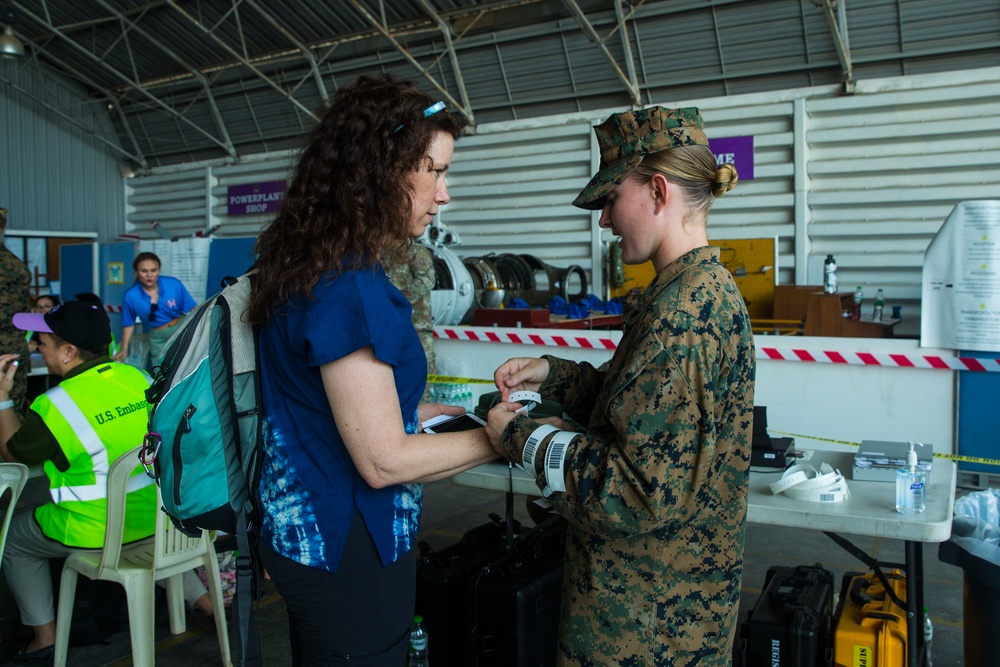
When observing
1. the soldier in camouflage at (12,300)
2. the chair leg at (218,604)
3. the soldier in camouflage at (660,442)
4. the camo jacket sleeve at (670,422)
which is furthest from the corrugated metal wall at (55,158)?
the camo jacket sleeve at (670,422)

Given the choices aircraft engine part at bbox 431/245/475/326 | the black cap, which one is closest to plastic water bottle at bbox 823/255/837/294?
aircraft engine part at bbox 431/245/475/326

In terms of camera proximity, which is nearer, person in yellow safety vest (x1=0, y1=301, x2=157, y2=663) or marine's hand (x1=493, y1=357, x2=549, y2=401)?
marine's hand (x1=493, y1=357, x2=549, y2=401)

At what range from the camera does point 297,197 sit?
1517 mm

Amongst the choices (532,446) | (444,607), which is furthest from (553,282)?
(532,446)

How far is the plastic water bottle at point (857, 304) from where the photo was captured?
686 cm

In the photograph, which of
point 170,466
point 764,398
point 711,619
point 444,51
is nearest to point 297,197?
point 170,466

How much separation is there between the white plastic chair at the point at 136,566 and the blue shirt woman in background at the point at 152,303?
3795 mm

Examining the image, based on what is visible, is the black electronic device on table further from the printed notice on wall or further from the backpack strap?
the printed notice on wall

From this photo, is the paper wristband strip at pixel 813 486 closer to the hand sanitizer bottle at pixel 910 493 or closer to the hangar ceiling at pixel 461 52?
the hand sanitizer bottle at pixel 910 493

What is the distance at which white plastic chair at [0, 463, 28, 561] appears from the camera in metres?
3.01

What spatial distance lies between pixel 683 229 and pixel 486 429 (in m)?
0.57

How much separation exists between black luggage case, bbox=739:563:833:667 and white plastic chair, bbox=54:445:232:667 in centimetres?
209

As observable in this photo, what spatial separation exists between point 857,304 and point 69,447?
6.61 meters

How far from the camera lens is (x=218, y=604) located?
3.29 meters
